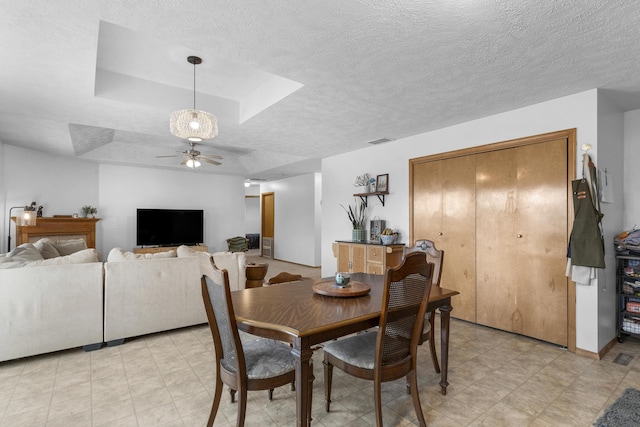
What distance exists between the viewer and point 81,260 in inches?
118

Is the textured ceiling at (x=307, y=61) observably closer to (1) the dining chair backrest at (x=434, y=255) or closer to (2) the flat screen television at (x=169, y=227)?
(1) the dining chair backrest at (x=434, y=255)

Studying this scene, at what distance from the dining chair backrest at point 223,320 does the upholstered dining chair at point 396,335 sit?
1.89 feet

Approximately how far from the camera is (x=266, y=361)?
5.52 ft

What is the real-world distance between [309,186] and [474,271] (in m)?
4.98

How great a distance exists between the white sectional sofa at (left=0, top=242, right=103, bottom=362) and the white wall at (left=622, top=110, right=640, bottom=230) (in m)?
5.31

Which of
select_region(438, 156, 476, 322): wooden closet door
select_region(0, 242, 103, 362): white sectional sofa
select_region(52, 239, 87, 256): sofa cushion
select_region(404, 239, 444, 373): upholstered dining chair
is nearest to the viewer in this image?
select_region(404, 239, 444, 373): upholstered dining chair

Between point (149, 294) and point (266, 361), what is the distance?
6.85 ft

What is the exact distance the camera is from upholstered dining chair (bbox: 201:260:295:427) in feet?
4.96

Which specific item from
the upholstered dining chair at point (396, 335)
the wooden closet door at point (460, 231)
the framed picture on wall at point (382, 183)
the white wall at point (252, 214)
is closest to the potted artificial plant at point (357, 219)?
the framed picture on wall at point (382, 183)

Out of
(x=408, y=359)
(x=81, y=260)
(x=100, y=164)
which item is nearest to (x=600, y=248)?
(x=408, y=359)

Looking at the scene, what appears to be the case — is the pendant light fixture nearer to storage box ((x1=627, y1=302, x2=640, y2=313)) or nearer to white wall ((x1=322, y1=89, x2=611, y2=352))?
white wall ((x1=322, y1=89, x2=611, y2=352))

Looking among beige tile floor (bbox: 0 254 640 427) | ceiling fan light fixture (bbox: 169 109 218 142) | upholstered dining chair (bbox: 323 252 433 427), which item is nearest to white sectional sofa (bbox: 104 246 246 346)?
beige tile floor (bbox: 0 254 640 427)

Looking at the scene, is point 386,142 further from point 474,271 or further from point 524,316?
point 524,316

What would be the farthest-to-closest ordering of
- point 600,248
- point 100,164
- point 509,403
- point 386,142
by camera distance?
point 100,164, point 386,142, point 600,248, point 509,403
